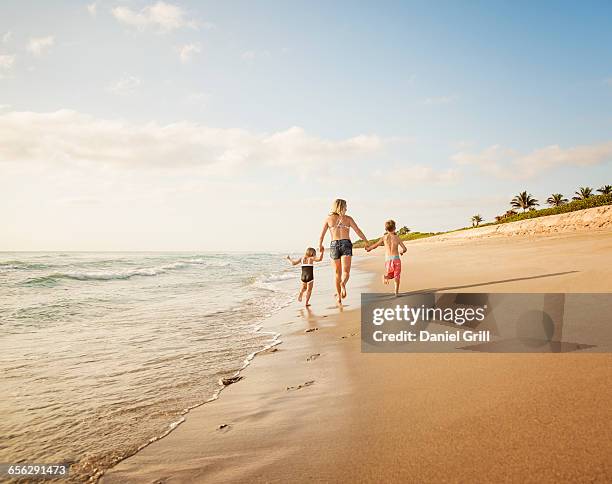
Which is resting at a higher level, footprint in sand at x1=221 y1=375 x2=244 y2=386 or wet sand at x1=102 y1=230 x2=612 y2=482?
wet sand at x1=102 y1=230 x2=612 y2=482

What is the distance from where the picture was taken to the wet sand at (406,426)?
1.71m

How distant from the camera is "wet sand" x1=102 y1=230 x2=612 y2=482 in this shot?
1709mm

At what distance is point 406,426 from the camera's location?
219cm

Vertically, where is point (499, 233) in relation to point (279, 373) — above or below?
above

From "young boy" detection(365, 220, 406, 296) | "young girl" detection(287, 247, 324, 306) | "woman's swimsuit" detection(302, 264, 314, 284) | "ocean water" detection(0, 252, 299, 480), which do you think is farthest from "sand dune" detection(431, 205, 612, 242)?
"ocean water" detection(0, 252, 299, 480)

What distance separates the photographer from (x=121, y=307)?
34.2 ft

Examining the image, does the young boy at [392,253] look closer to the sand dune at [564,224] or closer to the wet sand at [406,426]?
the wet sand at [406,426]

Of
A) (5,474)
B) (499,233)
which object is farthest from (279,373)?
(499,233)

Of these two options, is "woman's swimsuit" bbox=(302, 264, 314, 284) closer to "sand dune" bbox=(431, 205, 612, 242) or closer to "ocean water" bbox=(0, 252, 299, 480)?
"ocean water" bbox=(0, 252, 299, 480)

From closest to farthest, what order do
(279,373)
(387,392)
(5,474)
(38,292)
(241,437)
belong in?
1. (5,474)
2. (241,437)
3. (387,392)
4. (279,373)
5. (38,292)

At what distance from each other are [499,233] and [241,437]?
40997mm

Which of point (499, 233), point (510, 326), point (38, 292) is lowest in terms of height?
point (38, 292)

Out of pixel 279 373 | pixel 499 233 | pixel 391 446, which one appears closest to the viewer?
pixel 391 446

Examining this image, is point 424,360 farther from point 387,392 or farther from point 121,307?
point 121,307
